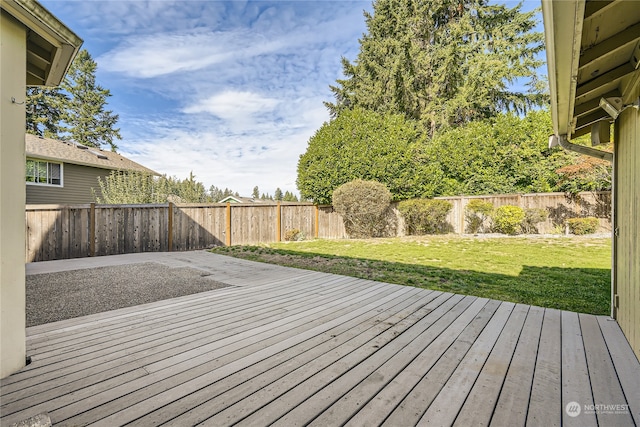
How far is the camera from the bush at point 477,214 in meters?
9.90

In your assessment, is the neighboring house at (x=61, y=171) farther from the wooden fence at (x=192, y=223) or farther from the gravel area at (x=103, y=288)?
the gravel area at (x=103, y=288)

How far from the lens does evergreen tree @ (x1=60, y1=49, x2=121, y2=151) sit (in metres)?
21.7

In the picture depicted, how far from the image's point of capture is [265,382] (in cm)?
171

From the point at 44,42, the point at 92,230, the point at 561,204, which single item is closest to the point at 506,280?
the point at 44,42

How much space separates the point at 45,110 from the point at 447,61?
27.0 m

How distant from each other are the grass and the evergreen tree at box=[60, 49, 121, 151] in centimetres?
2212

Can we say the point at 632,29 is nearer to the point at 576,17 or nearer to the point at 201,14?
the point at 576,17

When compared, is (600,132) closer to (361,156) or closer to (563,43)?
(563,43)

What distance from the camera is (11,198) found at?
1853 mm

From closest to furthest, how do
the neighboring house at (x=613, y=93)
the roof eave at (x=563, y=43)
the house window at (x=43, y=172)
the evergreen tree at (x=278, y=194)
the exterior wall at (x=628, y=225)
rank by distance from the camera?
the roof eave at (x=563, y=43)
the neighboring house at (x=613, y=93)
the exterior wall at (x=628, y=225)
the house window at (x=43, y=172)
the evergreen tree at (x=278, y=194)

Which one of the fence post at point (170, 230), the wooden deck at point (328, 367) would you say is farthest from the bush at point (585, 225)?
the fence post at point (170, 230)

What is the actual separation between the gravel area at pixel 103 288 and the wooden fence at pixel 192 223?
2.34 meters

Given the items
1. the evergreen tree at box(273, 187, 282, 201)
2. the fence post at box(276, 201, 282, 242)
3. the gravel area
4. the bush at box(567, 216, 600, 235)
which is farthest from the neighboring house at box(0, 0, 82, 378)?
the evergreen tree at box(273, 187, 282, 201)

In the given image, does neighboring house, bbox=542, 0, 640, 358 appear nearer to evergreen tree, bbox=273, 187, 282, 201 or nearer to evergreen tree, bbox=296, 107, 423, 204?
evergreen tree, bbox=296, 107, 423, 204
